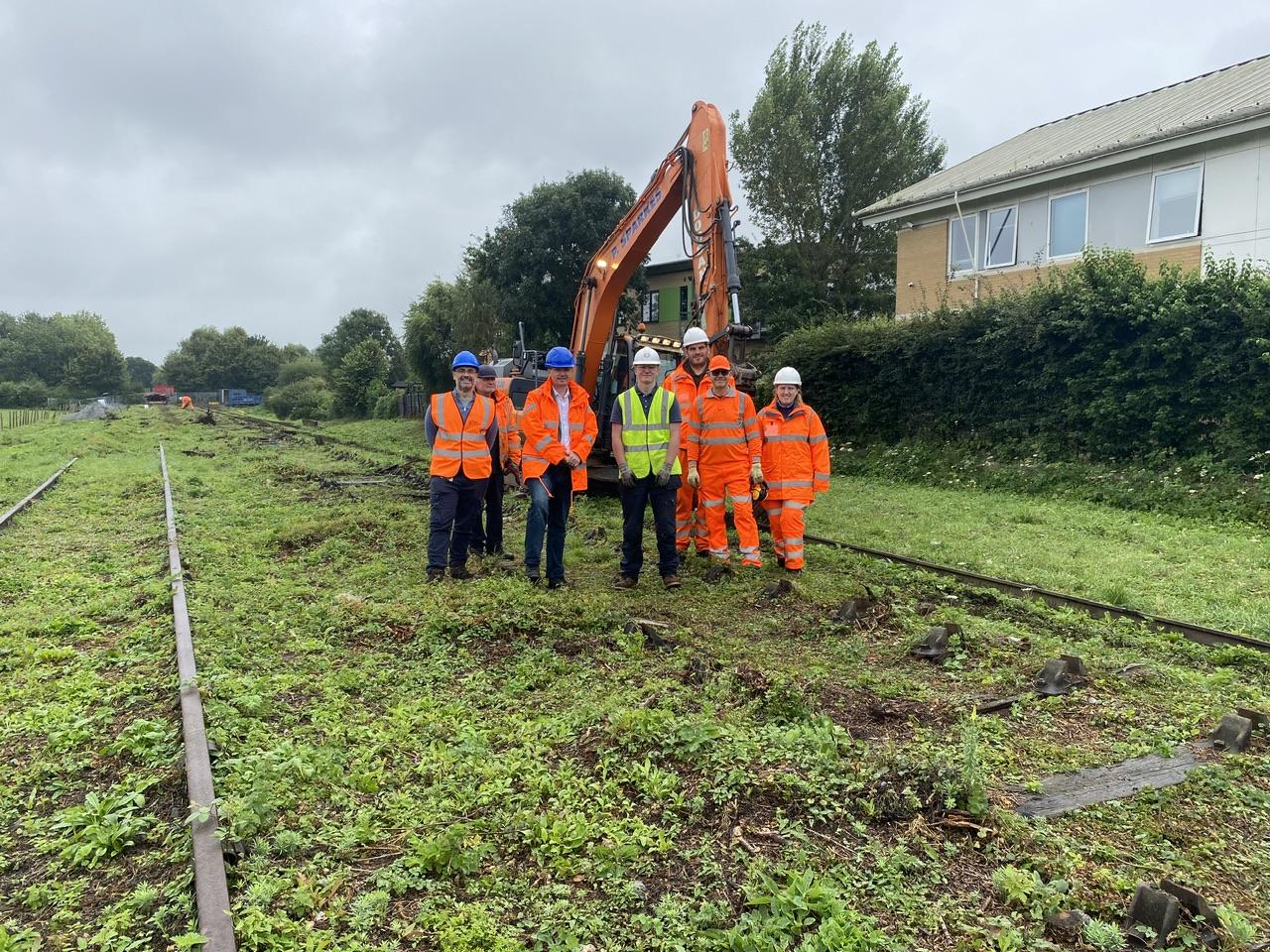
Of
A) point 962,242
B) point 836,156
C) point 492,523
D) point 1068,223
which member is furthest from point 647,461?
point 836,156

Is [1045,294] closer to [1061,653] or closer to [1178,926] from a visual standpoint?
[1061,653]

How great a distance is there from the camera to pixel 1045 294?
41.8ft

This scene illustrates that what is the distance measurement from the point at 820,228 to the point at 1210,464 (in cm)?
1980

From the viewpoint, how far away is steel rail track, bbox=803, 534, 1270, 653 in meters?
5.36

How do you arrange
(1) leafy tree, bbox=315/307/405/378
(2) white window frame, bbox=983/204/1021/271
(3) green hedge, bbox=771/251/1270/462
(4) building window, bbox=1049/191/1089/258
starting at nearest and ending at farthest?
(3) green hedge, bbox=771/251/1270/462 < (4) building window, bbox=1049/191/1089/258 < (2) white window frame, bbox=983/204/1021/271 < (1) leafy tree, bbox=315/307/405/378

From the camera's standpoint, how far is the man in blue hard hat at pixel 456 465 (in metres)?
6.93

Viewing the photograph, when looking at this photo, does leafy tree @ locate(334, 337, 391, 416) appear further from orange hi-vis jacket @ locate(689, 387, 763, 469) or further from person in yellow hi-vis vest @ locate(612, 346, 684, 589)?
person in yellow hi-vis vest @ locate(612, 346, 684, 589)

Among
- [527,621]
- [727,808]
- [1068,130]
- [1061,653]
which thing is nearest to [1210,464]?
[1061,653]

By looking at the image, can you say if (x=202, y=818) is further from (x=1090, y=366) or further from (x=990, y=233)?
(x=990, y=233)

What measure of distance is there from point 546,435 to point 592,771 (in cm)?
372

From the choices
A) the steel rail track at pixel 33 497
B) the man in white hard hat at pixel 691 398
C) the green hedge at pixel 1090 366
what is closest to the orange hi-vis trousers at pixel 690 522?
the man in white hard hat at pixel 691 398

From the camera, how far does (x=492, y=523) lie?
805 cm

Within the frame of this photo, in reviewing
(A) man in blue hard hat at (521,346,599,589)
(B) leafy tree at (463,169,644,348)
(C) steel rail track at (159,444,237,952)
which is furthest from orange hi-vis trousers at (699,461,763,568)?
(B) leafy tree at (463,169,644,348)

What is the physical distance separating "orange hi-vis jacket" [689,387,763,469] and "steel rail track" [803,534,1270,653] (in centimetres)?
183
